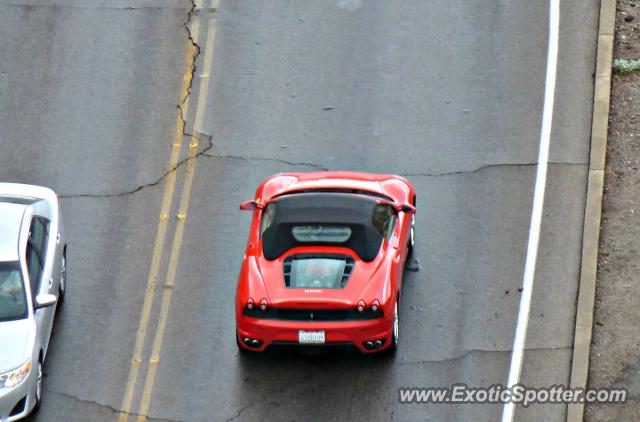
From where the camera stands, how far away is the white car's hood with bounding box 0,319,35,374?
16312 mm

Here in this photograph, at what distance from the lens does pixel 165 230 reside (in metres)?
20.0

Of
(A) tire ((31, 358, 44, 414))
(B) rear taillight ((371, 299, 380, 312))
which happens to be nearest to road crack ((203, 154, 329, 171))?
(B) rear taillight ((371, 299, 380, 312))

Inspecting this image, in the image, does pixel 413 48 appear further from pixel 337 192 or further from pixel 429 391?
pixel 429 391

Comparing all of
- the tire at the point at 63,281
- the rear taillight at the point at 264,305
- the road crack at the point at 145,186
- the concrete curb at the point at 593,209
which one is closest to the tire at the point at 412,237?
the concrete curb at the point at 593,209

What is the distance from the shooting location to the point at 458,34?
2275 cm

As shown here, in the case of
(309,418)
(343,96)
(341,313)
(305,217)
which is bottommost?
(309,418)

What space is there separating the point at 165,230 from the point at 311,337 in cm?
376

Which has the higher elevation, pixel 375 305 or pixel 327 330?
pixel 375 305

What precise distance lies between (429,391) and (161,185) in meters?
5.41

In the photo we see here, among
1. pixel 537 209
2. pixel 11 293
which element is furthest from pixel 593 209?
pixel 11 293

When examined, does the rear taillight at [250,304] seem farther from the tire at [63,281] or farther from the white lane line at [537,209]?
the white lane line at [537,209]

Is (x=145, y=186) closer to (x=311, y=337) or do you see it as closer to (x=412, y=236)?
(x=412, y=236)

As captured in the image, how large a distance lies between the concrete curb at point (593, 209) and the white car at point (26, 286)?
6.25 meters

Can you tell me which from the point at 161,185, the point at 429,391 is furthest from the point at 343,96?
the point at 429,391
